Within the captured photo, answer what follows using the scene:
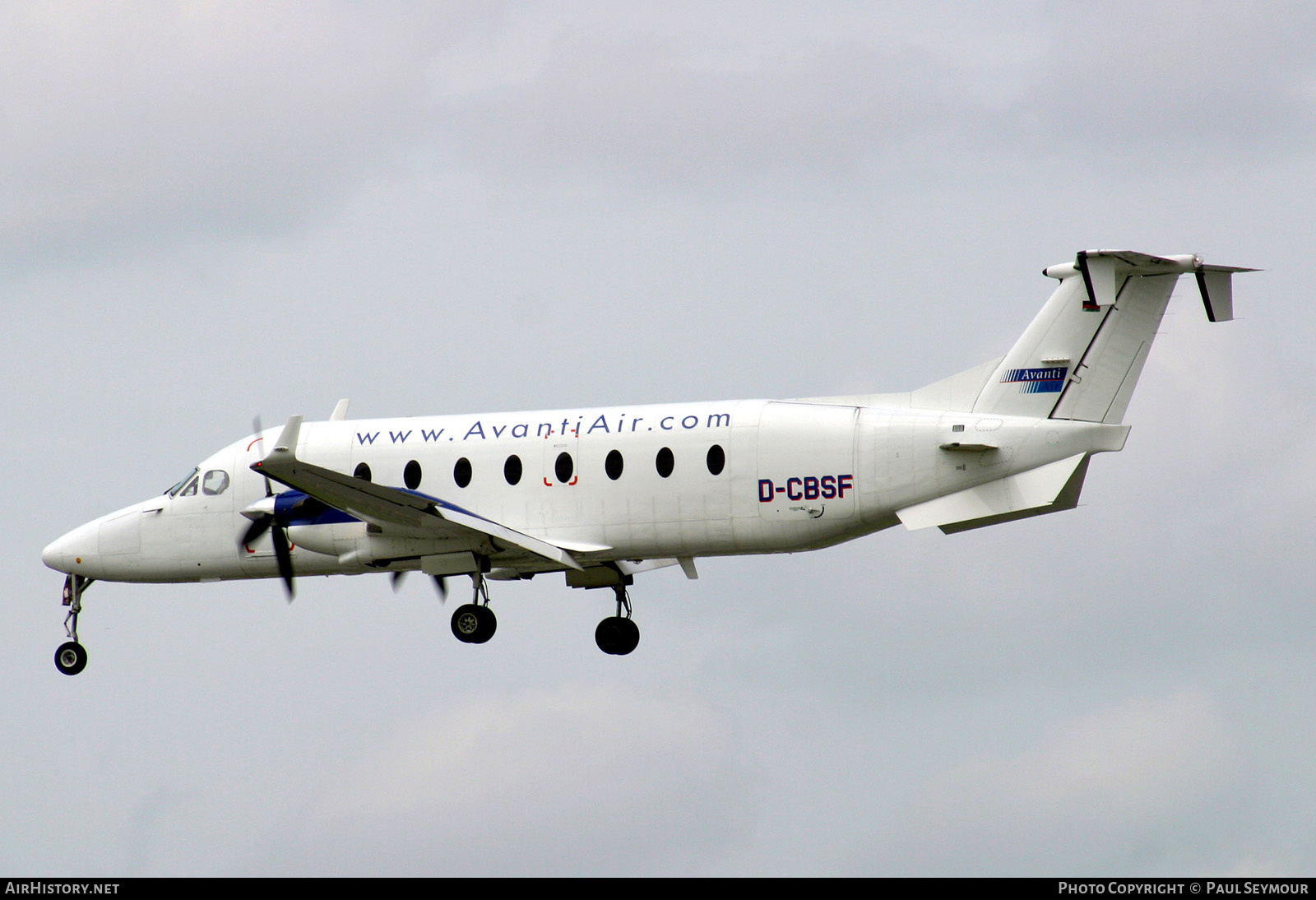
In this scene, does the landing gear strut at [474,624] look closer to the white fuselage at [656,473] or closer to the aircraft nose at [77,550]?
the white fuselage at [656,473]

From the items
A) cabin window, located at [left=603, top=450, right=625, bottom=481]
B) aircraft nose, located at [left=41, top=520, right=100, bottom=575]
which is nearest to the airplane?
cabin window, located at [left=603, top=450, right=625, bottom=481]

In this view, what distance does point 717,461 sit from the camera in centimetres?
4075

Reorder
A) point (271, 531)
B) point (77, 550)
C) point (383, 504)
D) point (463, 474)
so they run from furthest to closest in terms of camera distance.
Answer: point (77, 550), point (271, 531), point (463, 474), point (383, 504)

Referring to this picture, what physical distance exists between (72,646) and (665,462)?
1584 centimetres

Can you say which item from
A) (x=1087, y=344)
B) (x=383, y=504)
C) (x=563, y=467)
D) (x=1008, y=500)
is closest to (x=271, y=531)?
(x=383, y=504)

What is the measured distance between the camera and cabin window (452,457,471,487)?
1681 inches

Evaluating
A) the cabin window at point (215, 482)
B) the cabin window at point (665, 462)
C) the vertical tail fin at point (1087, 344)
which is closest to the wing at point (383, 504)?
the cabin window at point (665, 462)

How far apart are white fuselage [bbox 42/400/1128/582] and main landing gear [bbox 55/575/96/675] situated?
3.34 meters

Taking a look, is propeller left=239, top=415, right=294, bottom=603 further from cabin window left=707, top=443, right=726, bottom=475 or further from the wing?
cabin window left=707, top=443, right=726, bottom=475

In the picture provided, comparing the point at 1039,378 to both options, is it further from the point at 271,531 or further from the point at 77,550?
the point at 77,550

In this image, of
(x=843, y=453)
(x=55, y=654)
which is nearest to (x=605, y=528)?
(x=843, y=453)

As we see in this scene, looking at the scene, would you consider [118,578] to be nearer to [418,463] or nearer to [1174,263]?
[418,463]

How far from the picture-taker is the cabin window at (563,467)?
41.9 meters
